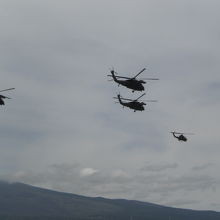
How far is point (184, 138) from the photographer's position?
293 ft

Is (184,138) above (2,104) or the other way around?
above

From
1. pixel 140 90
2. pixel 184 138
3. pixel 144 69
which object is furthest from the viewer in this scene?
pixel 184 138

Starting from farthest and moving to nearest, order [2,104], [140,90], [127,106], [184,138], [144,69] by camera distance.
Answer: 1. [184,138]
2. [127,106]
3. [140,90]
4. [2,104]
5. [144,69]

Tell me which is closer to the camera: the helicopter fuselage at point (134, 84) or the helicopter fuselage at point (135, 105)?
the helicopter fuselage at point (134, 84)

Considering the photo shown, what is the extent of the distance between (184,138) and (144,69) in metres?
41.0


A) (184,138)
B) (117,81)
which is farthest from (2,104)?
(184,138)

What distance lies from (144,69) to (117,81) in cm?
1554

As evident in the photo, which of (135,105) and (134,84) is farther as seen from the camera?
(135,105)

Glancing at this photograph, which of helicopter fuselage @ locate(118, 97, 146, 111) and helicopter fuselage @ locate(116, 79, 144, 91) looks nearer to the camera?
helicopter fuselage @ locate(116, 79, 144, 91)

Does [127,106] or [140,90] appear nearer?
[140,90]

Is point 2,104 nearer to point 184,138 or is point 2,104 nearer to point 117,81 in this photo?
point 117,81

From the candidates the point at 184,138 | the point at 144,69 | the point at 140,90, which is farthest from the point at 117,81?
the point at 184,138

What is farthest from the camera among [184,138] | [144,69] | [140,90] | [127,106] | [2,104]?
[184,138]

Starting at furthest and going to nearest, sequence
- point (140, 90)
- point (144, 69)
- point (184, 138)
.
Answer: point (184, 138)
point (140, 90)
point (144, 69)
